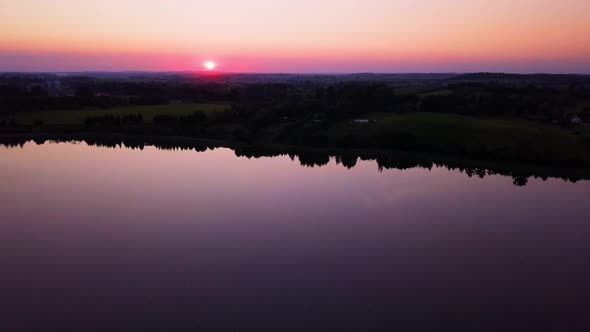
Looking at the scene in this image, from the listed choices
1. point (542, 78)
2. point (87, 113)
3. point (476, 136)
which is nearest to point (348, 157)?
point (476, 136)

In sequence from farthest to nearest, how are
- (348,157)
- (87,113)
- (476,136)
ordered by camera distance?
(87,113) < (476,136) < (348,157)

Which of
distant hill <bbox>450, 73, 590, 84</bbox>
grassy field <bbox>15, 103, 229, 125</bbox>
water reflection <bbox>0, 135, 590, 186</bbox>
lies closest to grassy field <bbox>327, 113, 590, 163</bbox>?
water reflection <bbox>0, 135, 590, 186</bbox>

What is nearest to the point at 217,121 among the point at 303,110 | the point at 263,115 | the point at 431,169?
the point at 263,115

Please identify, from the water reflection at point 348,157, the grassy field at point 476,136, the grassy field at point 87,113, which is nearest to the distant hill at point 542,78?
the grassy field at point 476,136

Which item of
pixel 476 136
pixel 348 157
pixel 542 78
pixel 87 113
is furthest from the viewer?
pixel 542 78

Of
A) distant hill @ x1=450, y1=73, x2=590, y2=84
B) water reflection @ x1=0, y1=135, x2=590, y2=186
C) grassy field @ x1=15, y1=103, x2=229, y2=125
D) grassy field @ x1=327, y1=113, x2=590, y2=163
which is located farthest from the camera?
distant hill @ x1=450, y1=73, x2=590, y2=84

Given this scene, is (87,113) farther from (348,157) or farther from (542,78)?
(542,78)

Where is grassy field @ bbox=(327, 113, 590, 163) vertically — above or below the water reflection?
above

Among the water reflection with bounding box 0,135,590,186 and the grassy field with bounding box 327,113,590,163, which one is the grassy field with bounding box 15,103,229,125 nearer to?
the water reflection with bounding box 0,135,590,186

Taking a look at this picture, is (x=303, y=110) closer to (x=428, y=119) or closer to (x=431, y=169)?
(x=428, y=119)
